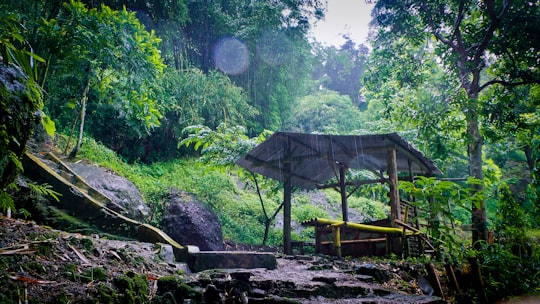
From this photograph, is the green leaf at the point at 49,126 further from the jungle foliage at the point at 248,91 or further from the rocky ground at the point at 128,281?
the rocky ground at the point at 128,281

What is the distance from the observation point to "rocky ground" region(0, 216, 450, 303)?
7.86ft

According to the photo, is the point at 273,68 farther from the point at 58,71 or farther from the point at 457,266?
the point at 457,266

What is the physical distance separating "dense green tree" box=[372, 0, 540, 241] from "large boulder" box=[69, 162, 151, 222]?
24.6ft

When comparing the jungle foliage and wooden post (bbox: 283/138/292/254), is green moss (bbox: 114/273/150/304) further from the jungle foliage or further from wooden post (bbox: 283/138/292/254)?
wooden post (bbox: 283/138/292/254)

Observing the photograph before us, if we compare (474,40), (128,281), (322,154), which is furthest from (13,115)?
(474,40)

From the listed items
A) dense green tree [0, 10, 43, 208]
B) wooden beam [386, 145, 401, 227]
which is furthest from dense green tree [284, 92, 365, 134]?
dense green tree [0, 10, 43, 208]

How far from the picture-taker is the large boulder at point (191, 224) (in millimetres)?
8234

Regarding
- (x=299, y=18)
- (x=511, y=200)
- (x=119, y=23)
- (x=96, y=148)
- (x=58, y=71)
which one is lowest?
(x=511, y=200)

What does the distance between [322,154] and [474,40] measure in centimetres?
507

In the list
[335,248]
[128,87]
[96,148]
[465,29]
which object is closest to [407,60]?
[465,29]

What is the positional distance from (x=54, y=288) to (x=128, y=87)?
21.0 feet

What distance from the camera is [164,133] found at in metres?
15.5

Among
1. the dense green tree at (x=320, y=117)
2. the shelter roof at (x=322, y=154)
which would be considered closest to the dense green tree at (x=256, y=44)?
the dense green tree at (x=320, y=117)

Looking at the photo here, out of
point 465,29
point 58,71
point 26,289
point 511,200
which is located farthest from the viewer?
point 465,29
